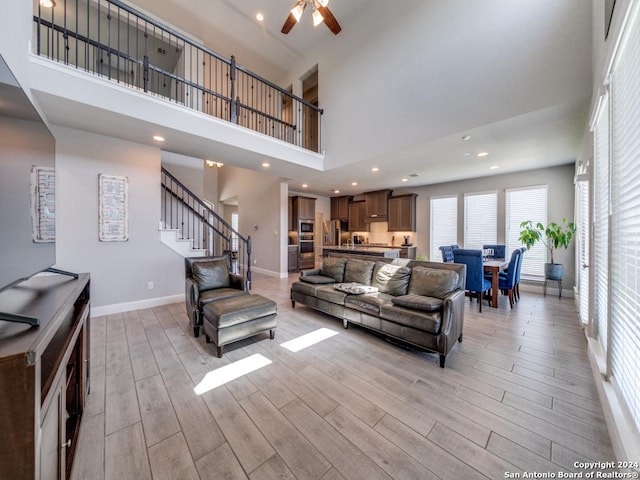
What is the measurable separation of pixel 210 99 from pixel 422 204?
6260 mm

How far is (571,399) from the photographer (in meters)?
1.94

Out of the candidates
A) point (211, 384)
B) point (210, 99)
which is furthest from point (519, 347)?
point (210, 99)

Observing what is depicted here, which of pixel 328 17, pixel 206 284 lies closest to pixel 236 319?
pixel 206 284

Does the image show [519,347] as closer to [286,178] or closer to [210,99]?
[286,178]

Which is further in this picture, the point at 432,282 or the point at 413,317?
the point at 432,282

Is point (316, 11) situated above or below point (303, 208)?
above

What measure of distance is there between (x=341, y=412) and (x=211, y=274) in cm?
255

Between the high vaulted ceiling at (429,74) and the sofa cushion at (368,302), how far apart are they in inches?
98.5

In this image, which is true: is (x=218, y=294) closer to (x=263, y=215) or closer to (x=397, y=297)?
(x=397, y=297)

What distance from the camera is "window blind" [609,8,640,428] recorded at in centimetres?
135

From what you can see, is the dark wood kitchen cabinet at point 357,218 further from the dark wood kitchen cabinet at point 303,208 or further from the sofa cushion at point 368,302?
the sofa cushion at point 368,302

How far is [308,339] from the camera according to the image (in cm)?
300

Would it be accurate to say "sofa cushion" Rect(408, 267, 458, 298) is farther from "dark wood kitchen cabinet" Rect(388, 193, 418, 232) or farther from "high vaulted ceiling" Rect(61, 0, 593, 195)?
"dark wood kitchen cabinet" Rect(388, 193, 418, 232)

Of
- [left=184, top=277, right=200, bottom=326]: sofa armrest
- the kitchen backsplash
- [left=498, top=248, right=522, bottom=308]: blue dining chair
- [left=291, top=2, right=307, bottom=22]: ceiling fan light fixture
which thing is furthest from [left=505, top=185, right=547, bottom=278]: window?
[left=184, top=277, right=200, bottom=326]: sofa armrest
